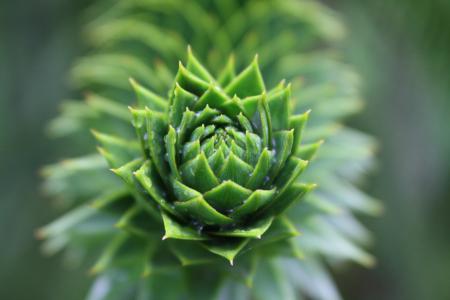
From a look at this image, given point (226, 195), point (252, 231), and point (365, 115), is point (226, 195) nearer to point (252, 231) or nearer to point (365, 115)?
point (252, 231)

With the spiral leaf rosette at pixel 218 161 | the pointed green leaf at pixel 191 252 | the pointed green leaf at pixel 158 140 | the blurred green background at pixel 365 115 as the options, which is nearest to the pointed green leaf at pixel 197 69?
the spiral leaf rosette at pixel 218 161

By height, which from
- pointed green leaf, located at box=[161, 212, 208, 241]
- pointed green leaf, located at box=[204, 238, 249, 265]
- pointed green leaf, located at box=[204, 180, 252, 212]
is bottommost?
pointed green leaf, located at box=[204, 238, 249, 265]

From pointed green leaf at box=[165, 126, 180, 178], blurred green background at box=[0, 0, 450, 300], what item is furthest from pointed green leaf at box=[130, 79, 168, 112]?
blurred green background at box=[0, 0, 450, 300]

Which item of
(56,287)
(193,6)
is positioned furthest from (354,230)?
(56,287)

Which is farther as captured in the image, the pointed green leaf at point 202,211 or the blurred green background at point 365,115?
the blurred green background at point 365,115

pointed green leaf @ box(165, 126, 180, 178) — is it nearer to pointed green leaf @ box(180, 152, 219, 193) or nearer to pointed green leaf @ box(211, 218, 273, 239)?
pointed green leaf @ box(180, 152, 219, 193)

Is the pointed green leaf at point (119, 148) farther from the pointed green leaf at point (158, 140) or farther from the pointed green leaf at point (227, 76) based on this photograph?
the pointed green leaf at point (227, 76)

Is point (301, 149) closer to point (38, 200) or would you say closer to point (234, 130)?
point (234, 130)

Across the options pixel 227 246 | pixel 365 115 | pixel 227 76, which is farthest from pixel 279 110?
pixel 365 115
